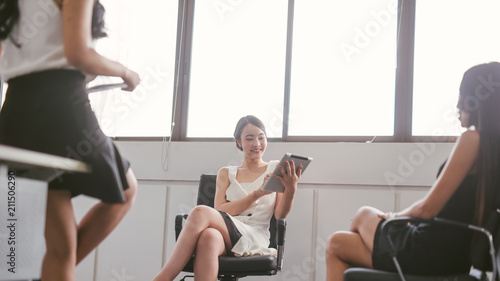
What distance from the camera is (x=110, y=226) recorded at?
125cm

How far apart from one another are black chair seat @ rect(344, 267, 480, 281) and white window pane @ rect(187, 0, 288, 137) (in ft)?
6.20

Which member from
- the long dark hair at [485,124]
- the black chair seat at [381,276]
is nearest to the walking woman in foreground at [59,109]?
the black chair seat at [381,276]

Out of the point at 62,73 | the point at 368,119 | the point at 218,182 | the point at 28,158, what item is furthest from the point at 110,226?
the point at 368,119

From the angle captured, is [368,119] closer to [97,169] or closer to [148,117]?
[148,117]

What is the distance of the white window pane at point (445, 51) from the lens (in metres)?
3.21

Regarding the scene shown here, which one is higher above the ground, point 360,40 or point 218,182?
point 360,40

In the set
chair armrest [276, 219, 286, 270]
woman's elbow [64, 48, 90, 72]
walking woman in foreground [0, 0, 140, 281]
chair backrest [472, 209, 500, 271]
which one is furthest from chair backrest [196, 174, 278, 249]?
woman's elbow [64, 48, 90, 72]

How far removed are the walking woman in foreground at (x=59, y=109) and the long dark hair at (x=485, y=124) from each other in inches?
46.4

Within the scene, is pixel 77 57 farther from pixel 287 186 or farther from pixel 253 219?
pixel 253 219

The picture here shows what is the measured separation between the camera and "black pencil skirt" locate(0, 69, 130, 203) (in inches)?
45.5

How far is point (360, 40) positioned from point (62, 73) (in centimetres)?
264

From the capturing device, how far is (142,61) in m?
4.09

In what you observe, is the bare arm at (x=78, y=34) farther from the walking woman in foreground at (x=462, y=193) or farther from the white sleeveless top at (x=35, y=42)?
the walking woman in foreground at (x=462, y=193)

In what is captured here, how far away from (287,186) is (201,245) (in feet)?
1.85
